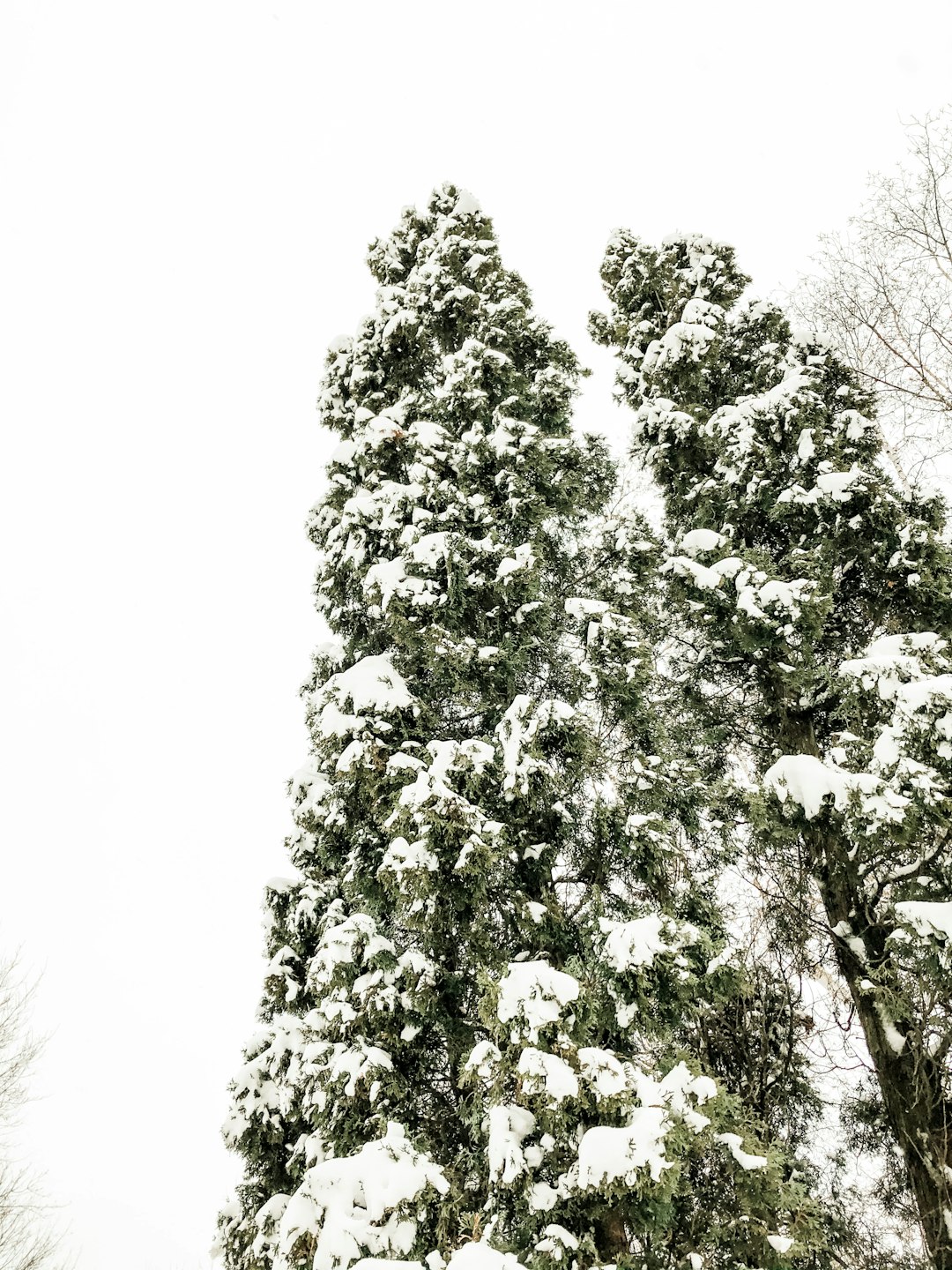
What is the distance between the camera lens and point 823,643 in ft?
24.3

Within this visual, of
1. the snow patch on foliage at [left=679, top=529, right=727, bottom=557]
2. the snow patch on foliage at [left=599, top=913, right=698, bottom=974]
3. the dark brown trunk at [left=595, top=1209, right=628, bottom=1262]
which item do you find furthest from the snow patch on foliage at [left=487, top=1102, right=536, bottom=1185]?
the snow patch on foliage at [left=679, top=529, right=727, bottom=557]

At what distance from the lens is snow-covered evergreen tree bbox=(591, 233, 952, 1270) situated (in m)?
5.10

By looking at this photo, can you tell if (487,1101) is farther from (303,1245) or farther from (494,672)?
(494,672)

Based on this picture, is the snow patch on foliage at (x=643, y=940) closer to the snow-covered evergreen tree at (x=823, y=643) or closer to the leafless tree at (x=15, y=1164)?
the snow-covered evergreen tree at (x=823, y=643)

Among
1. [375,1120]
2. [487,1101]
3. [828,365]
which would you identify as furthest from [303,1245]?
[828,365]

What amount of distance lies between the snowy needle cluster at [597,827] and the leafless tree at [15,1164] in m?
8.19

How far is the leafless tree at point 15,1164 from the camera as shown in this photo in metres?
11.1

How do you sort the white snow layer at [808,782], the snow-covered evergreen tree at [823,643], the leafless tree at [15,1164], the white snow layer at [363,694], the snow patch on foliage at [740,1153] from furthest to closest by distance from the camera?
the leafless tree at [15,1164]
the white snow layer at [363,694]
the white snow layer at [808,782]
the snow-covered evergreen tree at [823,643]
the snow patch on foliage at [740,1153]

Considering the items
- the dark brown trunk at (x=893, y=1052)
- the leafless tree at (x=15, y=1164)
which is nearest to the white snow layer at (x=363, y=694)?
the dark brown trunk at (x=893, y=1052)

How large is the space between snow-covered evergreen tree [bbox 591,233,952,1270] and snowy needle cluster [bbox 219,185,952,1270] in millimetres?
41

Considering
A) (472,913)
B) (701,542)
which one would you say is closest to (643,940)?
(472,913)

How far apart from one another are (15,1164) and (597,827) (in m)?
13.6

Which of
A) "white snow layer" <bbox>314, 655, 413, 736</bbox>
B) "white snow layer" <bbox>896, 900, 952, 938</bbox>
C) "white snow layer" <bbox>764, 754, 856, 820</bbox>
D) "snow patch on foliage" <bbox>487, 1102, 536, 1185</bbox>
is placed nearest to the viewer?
"snow patch on foliage" <bbox>487, 1102, 536, 1185</bbox>

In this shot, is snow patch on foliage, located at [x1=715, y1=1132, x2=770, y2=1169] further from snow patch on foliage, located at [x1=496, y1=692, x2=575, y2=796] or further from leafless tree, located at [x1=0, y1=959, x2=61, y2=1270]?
leafless tree, located at [x1=0, y1=959, x2=61, y2=1270]
